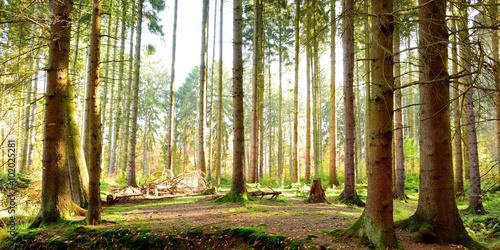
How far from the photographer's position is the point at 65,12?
20.6ft

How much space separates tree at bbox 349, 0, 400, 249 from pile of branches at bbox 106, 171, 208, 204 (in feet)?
27.4

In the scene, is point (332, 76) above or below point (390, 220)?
above

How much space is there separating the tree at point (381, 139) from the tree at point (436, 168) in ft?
2.81

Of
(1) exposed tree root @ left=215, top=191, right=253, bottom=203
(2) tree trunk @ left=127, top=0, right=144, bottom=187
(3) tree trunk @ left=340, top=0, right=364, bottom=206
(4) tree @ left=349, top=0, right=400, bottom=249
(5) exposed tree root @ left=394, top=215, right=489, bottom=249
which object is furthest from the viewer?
(2) tree trunk @ left=127, top=0, right=144, bottom=187

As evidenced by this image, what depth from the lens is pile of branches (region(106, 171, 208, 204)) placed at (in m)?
10.3

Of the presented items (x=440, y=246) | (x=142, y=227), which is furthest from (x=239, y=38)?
(x=440, y=246)

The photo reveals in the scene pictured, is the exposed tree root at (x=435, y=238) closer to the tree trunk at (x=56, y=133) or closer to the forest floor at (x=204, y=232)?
the forest floor at (x=204, y=232)

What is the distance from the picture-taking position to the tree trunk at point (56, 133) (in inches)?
236

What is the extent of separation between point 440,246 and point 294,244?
227 cm

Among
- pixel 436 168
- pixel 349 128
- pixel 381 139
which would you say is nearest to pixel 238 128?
pixel 349 128

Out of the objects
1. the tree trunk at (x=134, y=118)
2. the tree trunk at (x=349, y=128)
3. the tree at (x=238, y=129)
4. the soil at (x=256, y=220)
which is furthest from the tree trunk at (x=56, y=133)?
the tree trunk at (x=349, y=128)

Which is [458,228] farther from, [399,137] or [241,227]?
[399,137]

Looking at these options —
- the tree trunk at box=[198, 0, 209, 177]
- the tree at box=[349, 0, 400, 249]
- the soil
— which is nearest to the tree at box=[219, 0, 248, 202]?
the soil

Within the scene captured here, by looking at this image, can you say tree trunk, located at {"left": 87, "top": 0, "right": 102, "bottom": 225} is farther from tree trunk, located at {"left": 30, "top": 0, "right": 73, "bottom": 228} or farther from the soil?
tree trunk, located at {"left": 30, "top": 0, "right": 73, "bottom": 228}
